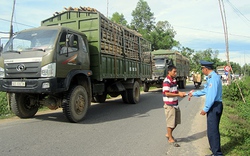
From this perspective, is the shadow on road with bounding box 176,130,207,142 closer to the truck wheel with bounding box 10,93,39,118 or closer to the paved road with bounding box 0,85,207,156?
the paved road with bounding box 0,85,207,156

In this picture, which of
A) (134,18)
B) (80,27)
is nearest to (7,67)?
(80,27)

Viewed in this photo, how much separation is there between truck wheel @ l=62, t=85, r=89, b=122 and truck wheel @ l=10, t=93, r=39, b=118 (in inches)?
55.6

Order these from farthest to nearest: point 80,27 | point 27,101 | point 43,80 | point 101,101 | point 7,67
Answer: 1. point 101,101
2. point 80,27
3. point 27,101
4. point 7,67
5. point 43,80

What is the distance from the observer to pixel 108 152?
13.7 ft

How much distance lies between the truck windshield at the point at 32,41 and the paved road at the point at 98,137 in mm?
2006

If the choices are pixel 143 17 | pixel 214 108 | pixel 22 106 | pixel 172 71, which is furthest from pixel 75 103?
pixel 143 17

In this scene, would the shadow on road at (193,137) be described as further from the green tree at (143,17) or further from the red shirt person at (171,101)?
the green tree at (143,17)

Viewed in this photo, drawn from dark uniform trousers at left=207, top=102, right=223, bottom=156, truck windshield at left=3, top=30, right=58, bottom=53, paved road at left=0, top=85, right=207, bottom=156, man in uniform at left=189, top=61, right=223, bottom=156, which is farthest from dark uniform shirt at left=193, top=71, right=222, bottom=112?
truck windshield at left=3, top=30, right=58, bottom=53

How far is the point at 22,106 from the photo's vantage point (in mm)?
6797

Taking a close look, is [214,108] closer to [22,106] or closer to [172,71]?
[172,71]

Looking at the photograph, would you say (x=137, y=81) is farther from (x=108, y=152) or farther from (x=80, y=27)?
(x=108, y=152)

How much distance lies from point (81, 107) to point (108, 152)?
2.69 metres

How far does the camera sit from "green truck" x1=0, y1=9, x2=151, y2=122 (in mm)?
5672

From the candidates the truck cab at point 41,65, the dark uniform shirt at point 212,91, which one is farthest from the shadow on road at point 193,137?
the truck cab at point 41,65
